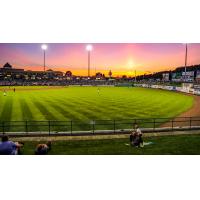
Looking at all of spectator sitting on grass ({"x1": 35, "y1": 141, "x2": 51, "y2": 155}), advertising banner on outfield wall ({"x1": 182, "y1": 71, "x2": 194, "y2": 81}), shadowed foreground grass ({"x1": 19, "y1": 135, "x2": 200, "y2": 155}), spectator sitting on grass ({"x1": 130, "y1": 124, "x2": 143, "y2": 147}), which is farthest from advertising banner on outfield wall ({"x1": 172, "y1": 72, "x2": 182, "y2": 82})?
spectator sitting on grass ({"x1": 35, "y1": 141, "x2": 51, "y2": 155})

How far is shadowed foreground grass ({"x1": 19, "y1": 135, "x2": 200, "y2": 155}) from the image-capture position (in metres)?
11.8

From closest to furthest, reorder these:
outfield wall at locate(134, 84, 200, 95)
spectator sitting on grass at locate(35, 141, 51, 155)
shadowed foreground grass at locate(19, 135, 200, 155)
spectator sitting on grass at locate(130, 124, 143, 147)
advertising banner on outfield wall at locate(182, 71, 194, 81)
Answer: spectator sitting on grass at locate(35, 141, 51, 155)
shadowed foreground grass at locate(19, 135, 200, 155)
spectator sitting on grass at locate(130, 124, 143, 147)
outfield wall at locate(134, 84, 200, 95)
advertising banner on outfield wall at locate(182, 71, 194, 81)

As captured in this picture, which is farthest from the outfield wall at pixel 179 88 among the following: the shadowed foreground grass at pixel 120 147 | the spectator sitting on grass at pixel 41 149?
the spectator sitting on grass at pixel 41 149

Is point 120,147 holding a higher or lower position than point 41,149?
lower

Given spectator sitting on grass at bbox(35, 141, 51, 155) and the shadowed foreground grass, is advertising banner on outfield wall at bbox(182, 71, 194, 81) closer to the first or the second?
the shadowed foreground grass

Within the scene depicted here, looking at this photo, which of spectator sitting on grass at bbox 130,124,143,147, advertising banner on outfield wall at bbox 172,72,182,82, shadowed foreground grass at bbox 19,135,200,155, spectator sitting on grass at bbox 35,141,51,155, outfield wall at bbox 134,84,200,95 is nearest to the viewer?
spectator sitting on grass at bbox 35,141,51,155

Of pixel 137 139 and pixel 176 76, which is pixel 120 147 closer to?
pixel 137 139

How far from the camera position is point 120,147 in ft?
40.5

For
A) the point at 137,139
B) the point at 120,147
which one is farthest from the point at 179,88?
the point at 120,147

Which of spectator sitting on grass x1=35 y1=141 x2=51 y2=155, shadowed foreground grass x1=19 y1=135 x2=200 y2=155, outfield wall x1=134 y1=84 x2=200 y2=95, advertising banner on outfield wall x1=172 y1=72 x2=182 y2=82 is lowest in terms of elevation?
shadowed foreground grass x1=19 y1=135 x2=200 y2=155

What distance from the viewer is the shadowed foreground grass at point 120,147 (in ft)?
38.8

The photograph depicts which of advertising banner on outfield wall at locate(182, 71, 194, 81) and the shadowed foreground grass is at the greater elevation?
advertising banner on outfield wall at locate(182, 71, 194, 81)
